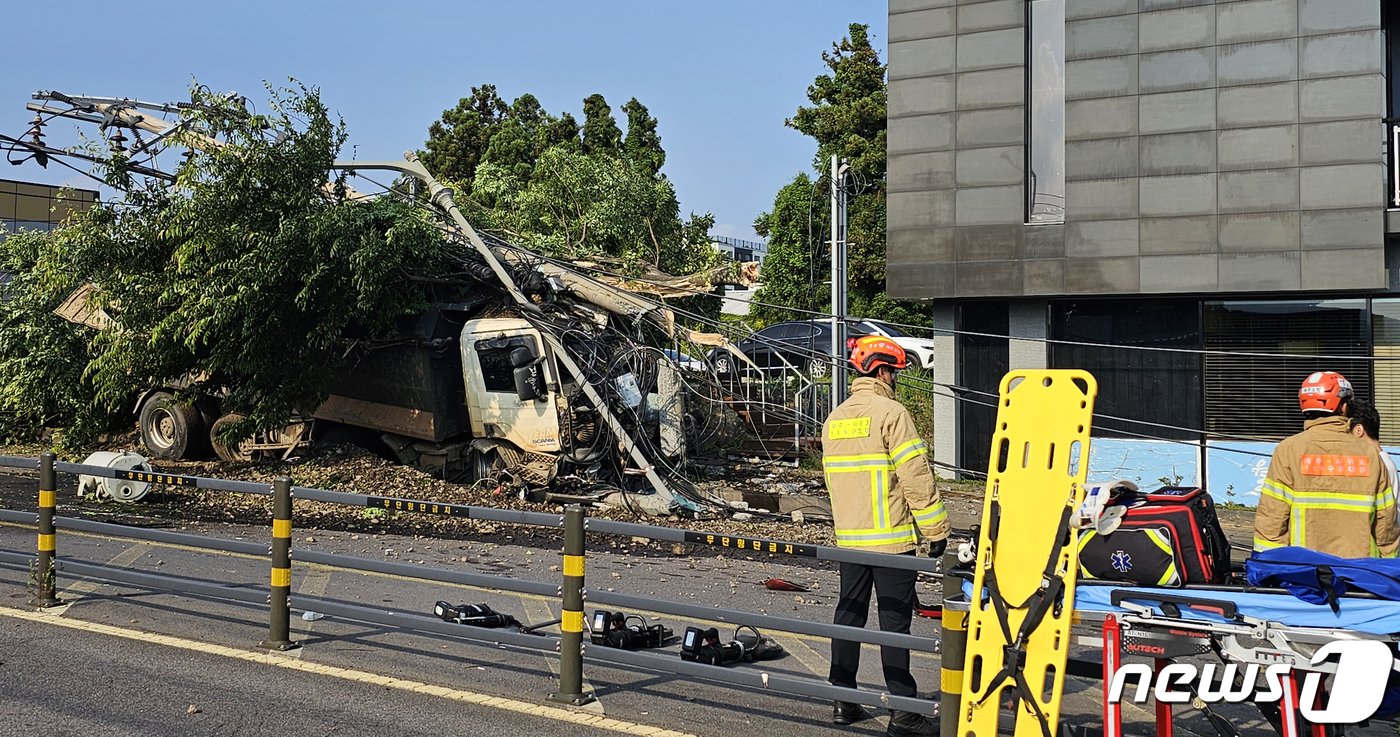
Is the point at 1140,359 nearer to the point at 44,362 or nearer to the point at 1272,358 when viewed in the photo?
the point at 1272,358

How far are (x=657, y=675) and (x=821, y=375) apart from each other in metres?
16.0

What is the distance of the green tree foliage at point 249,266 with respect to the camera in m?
14.6

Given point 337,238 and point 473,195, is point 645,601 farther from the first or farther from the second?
point 473,195

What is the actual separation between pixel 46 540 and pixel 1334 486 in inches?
308

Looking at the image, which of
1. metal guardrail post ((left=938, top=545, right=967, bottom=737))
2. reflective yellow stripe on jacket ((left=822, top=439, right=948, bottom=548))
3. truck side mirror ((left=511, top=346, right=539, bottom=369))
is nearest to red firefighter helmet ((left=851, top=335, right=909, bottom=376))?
reflective yellow stripe on jacket ((left=822, top=439, right=948, bottom=548))

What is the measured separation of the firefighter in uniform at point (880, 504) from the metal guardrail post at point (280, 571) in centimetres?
312

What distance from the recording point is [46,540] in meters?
7.72

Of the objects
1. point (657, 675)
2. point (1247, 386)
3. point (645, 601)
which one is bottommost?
point (657, 675)

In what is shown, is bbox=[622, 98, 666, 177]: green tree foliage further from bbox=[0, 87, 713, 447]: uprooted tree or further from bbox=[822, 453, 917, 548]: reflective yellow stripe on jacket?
bbox=[822, 453, 917, 548]: reflective yellow stripe on jacket

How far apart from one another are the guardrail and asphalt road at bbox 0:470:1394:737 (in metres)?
0.24

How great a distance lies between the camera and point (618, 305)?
15539 millimetres

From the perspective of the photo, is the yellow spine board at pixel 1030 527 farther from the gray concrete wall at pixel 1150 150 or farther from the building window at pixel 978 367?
the building window at pixel 978 367

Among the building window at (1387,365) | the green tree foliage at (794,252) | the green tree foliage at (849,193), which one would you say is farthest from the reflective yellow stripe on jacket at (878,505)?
the green tree foliage at (794,252)

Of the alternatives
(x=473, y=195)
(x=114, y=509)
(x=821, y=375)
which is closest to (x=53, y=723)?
(x=114, y=509)
